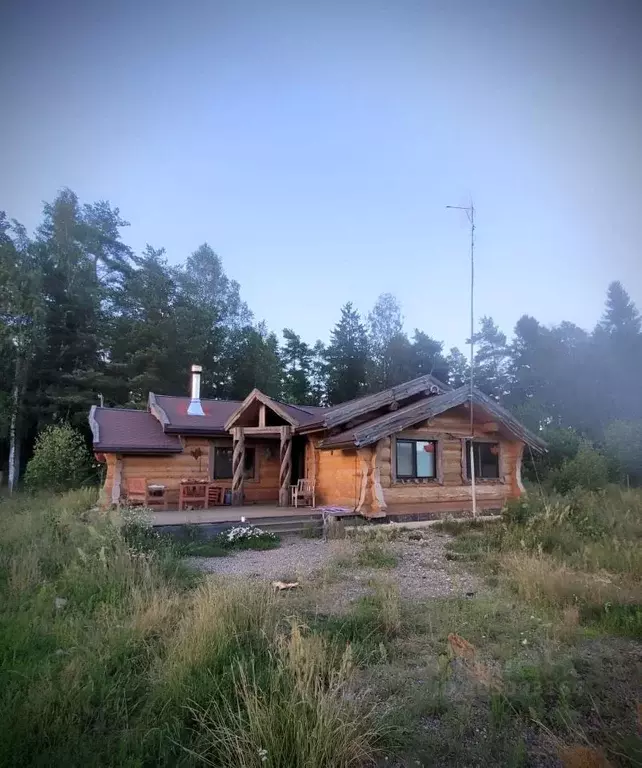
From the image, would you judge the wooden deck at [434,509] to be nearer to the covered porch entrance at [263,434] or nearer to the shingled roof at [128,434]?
the covered porch entrance at [263,434]

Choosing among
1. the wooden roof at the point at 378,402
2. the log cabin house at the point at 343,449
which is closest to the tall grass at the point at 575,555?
the log cabin house at the point at 343,449

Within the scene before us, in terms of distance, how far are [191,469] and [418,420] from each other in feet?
29.2

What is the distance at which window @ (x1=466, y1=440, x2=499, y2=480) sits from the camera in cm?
1636

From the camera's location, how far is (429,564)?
347 inches

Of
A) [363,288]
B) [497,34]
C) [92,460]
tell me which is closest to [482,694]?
[497,34]

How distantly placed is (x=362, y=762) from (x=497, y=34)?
10.0 m

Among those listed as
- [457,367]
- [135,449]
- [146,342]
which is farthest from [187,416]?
[457,367]

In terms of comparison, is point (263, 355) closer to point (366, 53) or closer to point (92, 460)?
point (92, 460)

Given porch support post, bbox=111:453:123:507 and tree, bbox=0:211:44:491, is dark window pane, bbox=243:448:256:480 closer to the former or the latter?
porch support post, bbox=111:453:123:507

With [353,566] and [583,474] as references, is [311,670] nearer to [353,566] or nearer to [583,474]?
[353,566]

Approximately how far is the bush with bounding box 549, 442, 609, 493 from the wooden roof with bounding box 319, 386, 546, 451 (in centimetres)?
440

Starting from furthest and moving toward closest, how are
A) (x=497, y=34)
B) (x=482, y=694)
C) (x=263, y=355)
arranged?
1. (x=263, y=355)
2. (x=497, y=34)
3. (x=482, y=694)

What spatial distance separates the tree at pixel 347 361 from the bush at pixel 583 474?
19108mm

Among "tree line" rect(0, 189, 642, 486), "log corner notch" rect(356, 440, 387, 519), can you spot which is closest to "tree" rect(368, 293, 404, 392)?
"tree line" rect(0, 189, 642, 486)
